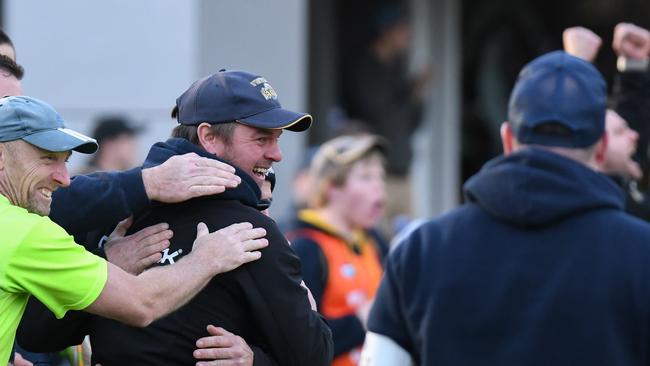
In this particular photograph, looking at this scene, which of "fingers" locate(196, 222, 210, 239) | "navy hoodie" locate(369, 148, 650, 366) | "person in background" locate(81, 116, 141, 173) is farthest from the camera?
"person in background" locate(81, 116, 141, 173)

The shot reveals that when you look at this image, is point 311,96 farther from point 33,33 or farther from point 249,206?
point 249,206

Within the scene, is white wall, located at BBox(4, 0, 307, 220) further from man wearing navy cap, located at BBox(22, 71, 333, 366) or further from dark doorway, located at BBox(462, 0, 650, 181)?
man wearing navy cap, located at BBox(22, 71, 333, 366)

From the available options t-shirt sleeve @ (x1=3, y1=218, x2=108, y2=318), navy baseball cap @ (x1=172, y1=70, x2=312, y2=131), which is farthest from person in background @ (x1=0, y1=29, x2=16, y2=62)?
t-shirt sleeve @ (x1=3, y1=218, x2=108, y2=318)

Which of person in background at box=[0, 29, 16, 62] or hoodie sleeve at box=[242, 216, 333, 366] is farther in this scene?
person in background at box=[0, 29, 16, 62]

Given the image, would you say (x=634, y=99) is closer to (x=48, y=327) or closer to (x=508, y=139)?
(x=508, y=139)

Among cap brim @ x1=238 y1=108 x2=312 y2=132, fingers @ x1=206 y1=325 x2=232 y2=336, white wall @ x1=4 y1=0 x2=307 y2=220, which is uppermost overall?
cap brim @ x1=238 y1=108 x2=312 y2=132

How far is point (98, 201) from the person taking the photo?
12.0ft

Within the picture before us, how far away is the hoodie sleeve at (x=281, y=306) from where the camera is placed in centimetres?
354

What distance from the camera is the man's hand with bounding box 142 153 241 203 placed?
11.6 feet

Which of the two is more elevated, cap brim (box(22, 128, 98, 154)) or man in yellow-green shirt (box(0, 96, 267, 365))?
cap brim (box(22, 128, 98, 154))

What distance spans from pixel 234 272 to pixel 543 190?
97 centimetres

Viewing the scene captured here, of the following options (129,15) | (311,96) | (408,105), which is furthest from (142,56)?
(408,105)

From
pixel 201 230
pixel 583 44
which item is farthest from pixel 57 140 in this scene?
pixel 583 44

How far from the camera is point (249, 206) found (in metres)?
3.72
